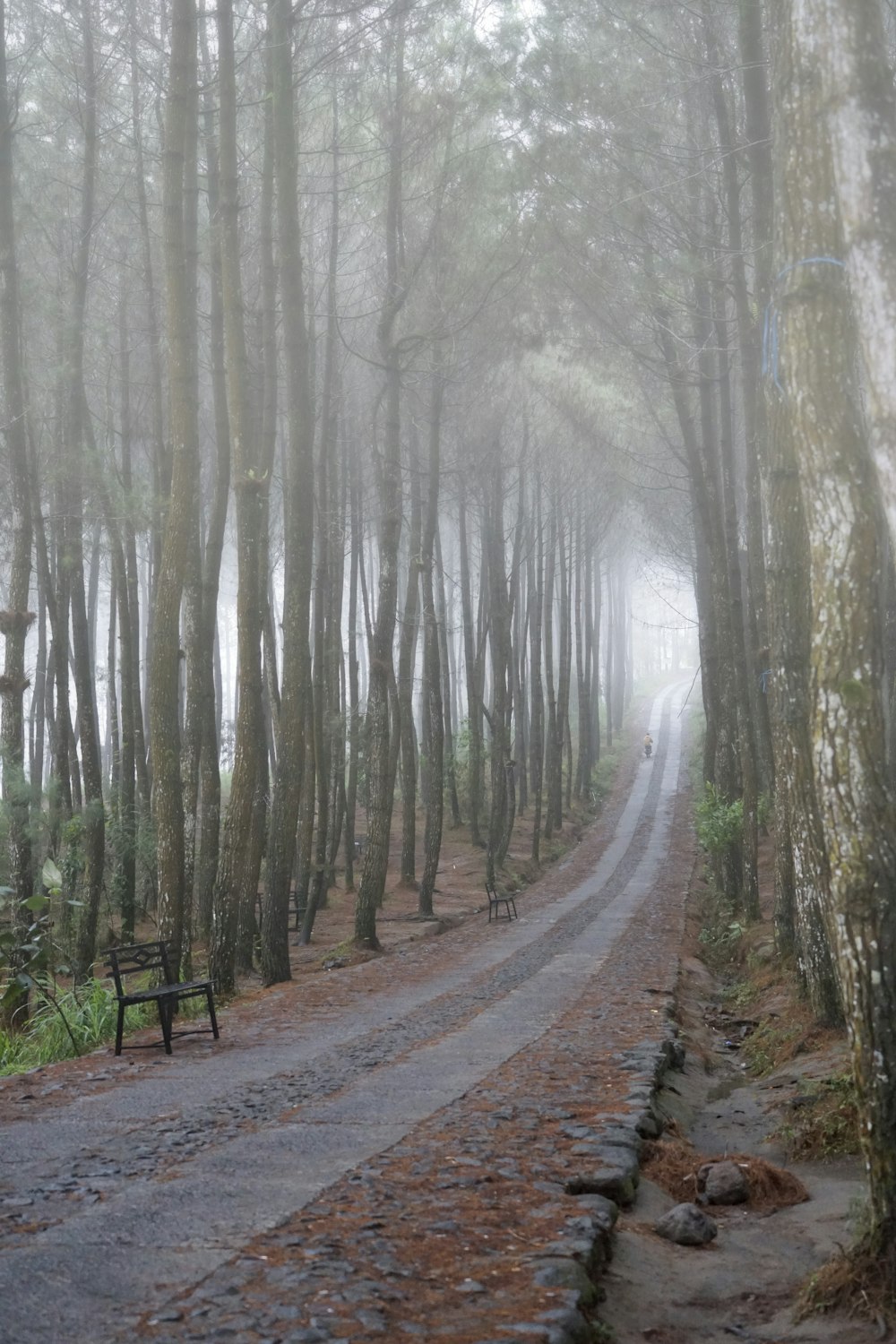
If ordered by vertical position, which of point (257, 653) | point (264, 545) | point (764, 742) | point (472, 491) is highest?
point (472, 491)

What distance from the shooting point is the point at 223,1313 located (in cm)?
390

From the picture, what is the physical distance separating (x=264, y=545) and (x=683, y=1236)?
41.3 feet

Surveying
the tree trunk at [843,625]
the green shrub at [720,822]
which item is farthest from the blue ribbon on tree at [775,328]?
the green shrub at [720,822]

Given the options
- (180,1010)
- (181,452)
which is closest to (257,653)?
(181,452)

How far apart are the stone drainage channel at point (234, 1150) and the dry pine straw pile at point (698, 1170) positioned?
0.52 feet

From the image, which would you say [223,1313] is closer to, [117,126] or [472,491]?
[117,126]

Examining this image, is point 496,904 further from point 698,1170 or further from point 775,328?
point 775,328

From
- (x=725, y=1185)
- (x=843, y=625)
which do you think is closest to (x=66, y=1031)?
(x=725, y=1185)

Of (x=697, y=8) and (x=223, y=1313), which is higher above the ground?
(x=697, y=8)

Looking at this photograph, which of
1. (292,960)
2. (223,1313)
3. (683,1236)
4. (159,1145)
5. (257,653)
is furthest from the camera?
(292,960)

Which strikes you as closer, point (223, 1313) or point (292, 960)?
point (223, 1313)

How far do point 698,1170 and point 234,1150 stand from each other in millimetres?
2405

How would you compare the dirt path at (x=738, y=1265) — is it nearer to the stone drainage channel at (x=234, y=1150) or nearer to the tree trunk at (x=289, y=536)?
the stone drainage channel at (x=234, y=1150)

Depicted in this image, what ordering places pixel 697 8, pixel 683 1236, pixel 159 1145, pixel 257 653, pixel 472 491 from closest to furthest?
pixel 683 1236, pixel 159 1145, pixel 257 653, pixel 697 8, pixel 472 491
